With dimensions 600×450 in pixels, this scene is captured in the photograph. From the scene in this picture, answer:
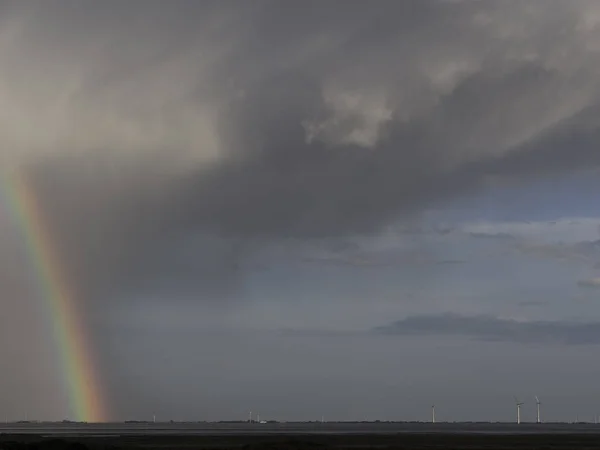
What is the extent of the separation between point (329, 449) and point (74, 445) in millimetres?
30102

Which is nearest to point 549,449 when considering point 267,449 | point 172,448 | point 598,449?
point 598,449

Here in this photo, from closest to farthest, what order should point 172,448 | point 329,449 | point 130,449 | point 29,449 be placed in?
point 29,449
point 329,449
point 130,449
point 172,448

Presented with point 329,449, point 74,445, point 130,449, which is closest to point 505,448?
point 329,449

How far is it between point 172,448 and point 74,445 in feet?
72.9

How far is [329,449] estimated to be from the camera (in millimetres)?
97438

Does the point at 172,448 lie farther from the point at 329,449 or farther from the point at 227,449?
the point at 329,449

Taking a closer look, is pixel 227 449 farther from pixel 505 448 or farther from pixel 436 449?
pixel 505 448

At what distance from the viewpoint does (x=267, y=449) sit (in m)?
91.8

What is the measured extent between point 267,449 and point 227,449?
12678mm

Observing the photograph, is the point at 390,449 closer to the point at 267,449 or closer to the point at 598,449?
the point at 267,449

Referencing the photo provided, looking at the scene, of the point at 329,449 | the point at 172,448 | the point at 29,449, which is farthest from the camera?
the point at 172,448

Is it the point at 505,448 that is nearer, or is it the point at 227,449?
the point at 227,449

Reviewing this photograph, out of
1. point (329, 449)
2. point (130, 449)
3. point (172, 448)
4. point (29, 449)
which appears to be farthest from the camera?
point (172, 448)

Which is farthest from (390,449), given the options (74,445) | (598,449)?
(74,445)
